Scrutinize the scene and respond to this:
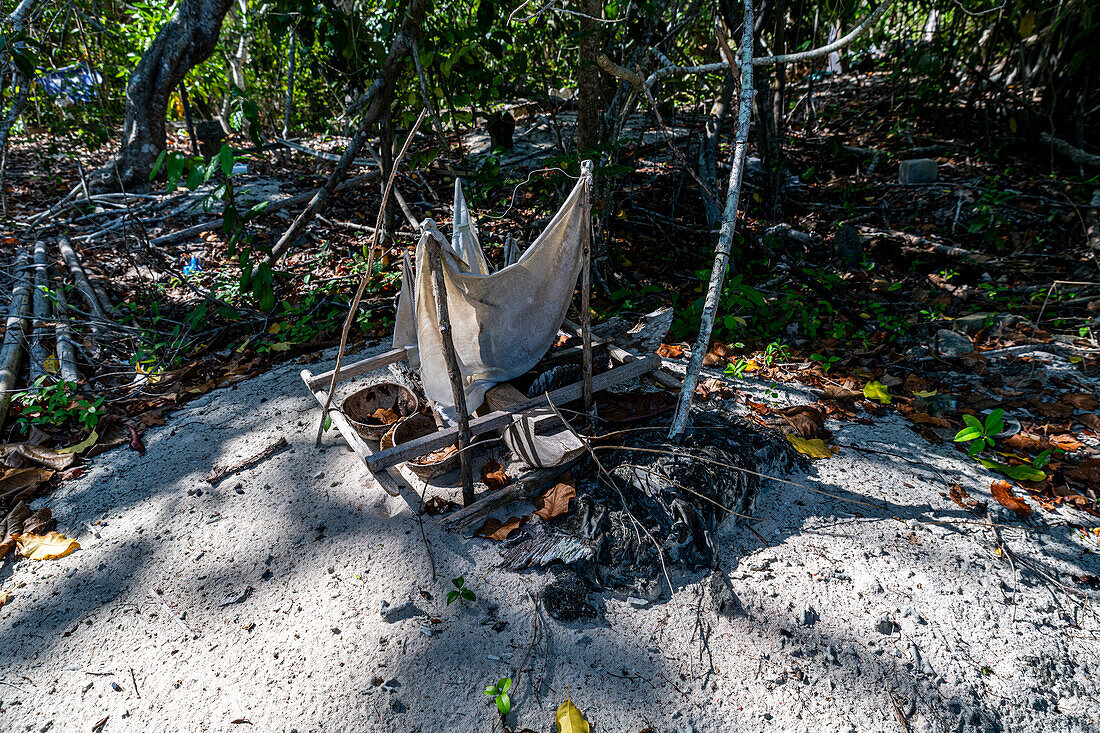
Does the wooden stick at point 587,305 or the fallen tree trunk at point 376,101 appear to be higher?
the fallen tree trunk at point 376,101

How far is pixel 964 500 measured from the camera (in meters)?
2.27

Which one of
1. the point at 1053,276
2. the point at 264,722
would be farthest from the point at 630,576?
the point at 1053,276

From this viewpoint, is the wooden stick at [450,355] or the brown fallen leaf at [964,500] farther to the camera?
the brown fallen leaf at [964,500]

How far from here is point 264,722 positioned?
1.72 meters

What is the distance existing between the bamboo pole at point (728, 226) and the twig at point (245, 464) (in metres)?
1.87

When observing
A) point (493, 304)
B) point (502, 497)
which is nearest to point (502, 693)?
point (502, 497)

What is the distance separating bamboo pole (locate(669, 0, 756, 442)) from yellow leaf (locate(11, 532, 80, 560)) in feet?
8.25

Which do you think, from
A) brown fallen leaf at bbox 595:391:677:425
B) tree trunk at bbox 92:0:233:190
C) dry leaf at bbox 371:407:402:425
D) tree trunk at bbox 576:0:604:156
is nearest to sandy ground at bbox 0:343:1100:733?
dry leaf at bbox 371:407:402:425

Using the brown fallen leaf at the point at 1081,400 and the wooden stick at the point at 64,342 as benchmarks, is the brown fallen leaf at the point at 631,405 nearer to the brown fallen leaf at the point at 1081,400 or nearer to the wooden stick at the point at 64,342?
the brown fallen leaf at the point at 1081,400

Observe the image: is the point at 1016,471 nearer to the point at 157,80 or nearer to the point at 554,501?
the point at 554,501

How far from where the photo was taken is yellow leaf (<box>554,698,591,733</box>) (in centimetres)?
163

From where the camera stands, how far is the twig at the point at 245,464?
8.86 feet

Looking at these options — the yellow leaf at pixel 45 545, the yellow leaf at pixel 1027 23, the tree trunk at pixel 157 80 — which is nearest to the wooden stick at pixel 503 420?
the yellow leaf at pixel 45 545

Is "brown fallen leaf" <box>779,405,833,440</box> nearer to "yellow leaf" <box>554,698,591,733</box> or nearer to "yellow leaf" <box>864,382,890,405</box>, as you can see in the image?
"yellow leaf" <box>864,382,890,405</box>
